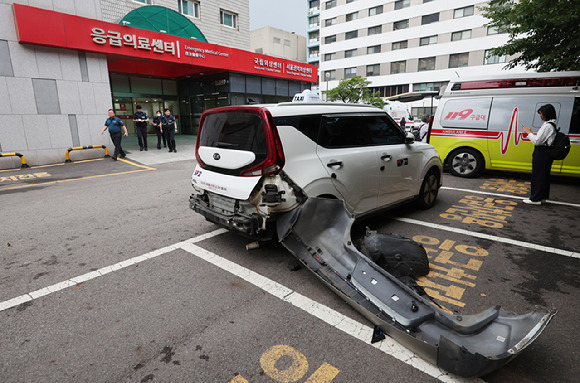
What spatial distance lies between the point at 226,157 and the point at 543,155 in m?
5.92

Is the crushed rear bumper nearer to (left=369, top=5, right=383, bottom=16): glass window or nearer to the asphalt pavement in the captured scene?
the asphalt pavement

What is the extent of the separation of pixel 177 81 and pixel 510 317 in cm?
2293

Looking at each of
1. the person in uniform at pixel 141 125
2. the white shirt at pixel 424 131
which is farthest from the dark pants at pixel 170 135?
the white shirt at pixel 424 131

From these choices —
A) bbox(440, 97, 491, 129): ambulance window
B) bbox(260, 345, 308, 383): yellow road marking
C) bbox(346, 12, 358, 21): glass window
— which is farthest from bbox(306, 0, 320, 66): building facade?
bbox(260, 345, 308, 383): yellow road marking

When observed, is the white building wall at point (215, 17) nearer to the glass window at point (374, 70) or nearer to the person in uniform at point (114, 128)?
the person in uniform at point (114, 128)

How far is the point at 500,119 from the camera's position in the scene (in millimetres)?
8070

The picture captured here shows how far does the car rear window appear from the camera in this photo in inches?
132

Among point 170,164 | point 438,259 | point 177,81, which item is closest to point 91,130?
point 170,164

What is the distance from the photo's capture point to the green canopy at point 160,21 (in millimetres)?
14863

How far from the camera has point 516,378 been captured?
Result: 2.05 meters

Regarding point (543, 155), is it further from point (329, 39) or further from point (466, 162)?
point (329, 39)

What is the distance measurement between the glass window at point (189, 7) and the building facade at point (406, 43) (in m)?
25.2

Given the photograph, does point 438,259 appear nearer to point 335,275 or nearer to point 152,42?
point 335,275

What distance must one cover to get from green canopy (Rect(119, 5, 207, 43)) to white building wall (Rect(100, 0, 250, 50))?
1.87 m
